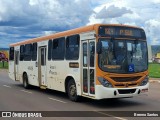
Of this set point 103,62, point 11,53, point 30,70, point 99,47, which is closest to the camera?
point 99,47

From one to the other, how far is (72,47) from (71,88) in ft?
5.33

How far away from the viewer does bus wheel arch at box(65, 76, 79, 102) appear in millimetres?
13891

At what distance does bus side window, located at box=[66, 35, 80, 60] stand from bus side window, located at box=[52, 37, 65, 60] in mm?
531

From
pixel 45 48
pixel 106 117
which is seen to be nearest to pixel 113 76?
pixel 106 117

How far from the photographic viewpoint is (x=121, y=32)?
1281 centimetres

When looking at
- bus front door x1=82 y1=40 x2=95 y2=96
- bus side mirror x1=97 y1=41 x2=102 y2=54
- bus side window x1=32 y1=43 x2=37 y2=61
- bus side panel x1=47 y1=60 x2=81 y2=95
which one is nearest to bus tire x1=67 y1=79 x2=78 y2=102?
bus side panel x1=47 y1=60 x2=81 y2=95

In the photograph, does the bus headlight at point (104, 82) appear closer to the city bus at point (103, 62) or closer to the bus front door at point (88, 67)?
the city bus at point (103, 62)

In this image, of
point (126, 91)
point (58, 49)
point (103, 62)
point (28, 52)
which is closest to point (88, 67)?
point (103, 62)

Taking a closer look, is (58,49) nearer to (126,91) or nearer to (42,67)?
(42,67)

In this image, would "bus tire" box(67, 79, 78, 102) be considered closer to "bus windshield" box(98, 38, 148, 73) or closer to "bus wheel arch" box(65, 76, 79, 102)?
"bus wheel arch" box(65, 76, 79, 102)

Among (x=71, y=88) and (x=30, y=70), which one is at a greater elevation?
(x=30, y=70)

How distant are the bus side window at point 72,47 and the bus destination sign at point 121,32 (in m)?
1.52

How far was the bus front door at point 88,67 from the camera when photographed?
1254 cm

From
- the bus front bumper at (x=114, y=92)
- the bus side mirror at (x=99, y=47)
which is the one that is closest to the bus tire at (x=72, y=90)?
the bus front bumper at (x=114, y=92)
